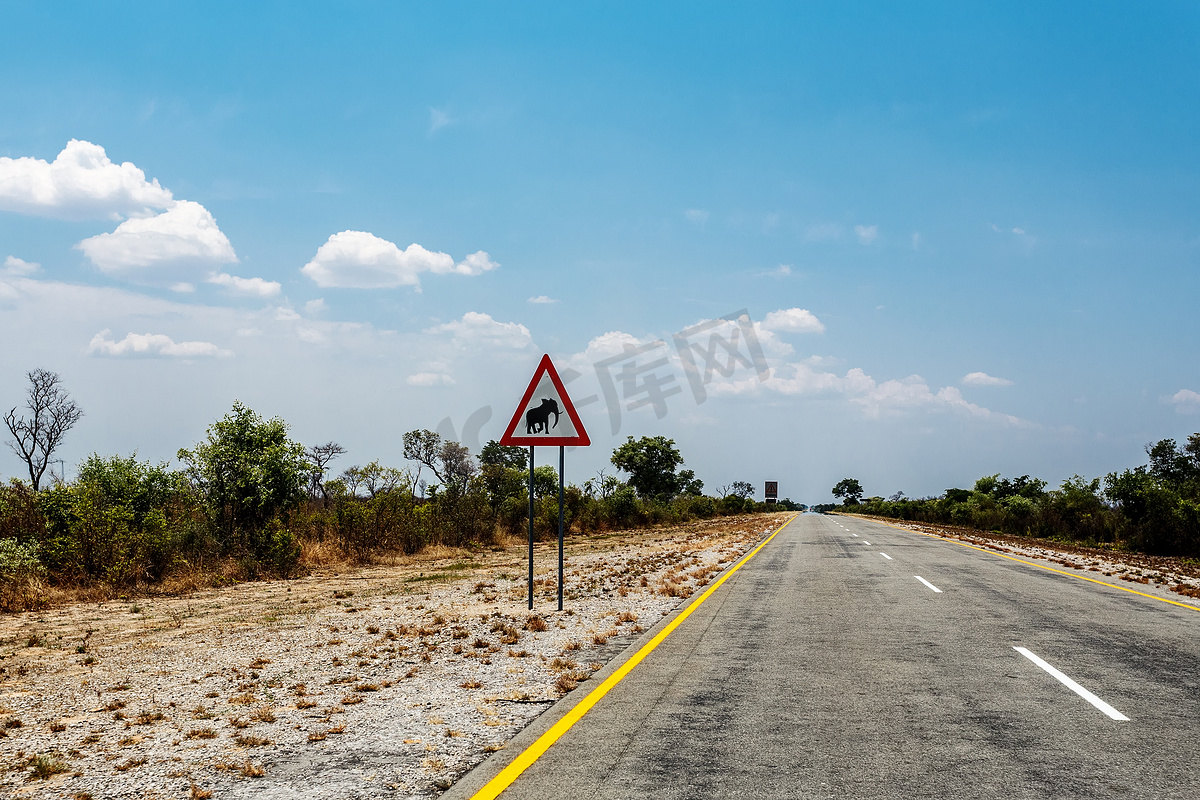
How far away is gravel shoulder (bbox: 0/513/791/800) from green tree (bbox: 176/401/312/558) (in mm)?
3429

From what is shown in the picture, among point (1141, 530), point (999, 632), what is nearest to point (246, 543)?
point (999, 632)

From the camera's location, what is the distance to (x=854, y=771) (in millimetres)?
4656

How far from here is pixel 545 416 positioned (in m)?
11.0

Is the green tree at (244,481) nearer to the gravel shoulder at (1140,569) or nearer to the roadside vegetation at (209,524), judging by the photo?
the roadside vegetation at (209,524)

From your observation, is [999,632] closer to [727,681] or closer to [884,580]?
[727,681]

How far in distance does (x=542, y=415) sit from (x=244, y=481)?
1034cm

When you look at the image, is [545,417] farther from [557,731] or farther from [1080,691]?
[1080,691]

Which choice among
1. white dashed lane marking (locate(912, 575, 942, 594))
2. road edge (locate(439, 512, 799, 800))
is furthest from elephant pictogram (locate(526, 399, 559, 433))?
white dashed lane marking (locate(912, 575, 942, 594))

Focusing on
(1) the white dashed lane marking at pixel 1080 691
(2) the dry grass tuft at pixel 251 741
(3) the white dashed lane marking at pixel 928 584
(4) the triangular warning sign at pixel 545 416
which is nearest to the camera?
(2) the dry grass tuft at pixel 251 741

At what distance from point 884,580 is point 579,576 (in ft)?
20.9

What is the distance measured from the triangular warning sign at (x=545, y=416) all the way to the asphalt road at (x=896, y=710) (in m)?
3.15

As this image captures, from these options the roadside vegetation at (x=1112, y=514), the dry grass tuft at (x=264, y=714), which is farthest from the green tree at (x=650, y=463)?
the dry grass tuft at (x=264, y=714)

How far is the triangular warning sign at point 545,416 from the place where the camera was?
1088 cm

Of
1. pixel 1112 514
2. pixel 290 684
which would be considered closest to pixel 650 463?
pixel 1112 514
